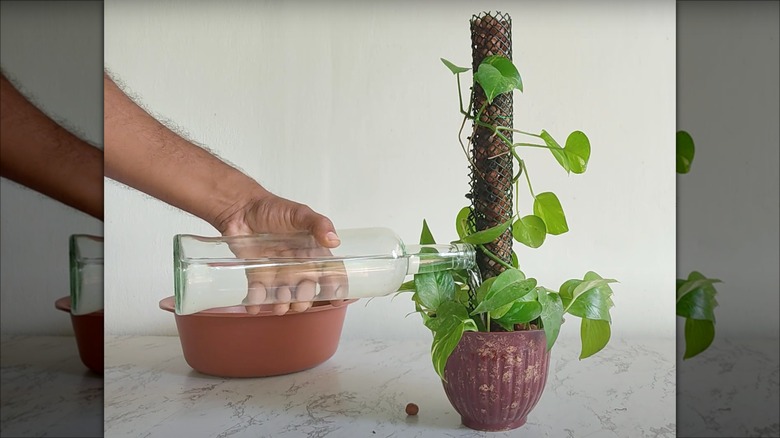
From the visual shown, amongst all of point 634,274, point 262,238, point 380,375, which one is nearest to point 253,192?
point 262,238

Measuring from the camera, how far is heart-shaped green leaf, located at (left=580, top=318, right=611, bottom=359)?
0.88m

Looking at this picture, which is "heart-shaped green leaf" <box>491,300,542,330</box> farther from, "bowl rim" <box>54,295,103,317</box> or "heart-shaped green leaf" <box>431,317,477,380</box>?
"bowl rim" <box>54,295,103,317</box>

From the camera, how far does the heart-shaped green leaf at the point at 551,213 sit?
2.97 ft

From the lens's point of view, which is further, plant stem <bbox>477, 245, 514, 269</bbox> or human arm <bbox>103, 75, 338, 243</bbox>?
human arm <bbox>103, 75, 338, 243</bbox>

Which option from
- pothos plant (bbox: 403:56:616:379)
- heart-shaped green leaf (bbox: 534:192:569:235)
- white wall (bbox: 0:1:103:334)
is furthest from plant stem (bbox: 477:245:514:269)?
white wall (bbox: 0:1:103:334)

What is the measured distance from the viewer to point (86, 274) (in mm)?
908

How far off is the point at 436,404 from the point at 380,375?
100mm

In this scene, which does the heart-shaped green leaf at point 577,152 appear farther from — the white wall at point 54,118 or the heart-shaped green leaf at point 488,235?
the white wall at point 54,118

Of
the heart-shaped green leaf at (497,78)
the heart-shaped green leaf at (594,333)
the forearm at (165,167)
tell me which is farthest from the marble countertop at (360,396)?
the heart-shaped green leaf at (497,78)

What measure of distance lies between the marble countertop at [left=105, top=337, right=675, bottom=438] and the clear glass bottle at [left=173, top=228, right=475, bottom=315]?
0.48 ft

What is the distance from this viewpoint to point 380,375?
1.00m

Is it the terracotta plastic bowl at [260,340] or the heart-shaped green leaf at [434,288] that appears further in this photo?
the terracotta plastic bowl at [260,340]

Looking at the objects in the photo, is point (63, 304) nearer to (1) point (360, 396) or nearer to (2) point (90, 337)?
(2) point (90, 337)

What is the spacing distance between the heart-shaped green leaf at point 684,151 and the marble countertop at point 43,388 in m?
0.84
